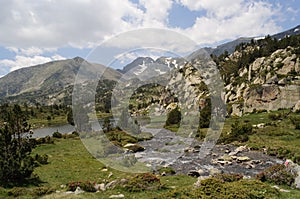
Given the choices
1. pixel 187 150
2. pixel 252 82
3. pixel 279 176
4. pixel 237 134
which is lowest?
pixel 187 150

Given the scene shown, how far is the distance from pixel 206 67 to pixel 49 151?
94.1 meters

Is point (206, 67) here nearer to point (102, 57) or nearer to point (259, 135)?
point (259, 135)

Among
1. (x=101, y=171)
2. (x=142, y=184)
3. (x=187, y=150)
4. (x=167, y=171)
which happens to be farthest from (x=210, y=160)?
(x=142, y=184)

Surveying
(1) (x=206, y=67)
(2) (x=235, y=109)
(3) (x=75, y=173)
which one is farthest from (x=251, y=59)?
(3) (x=75, y=173)

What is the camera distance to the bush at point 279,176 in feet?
66.0

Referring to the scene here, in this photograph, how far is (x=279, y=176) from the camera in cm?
2092

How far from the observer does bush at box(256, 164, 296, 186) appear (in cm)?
2013

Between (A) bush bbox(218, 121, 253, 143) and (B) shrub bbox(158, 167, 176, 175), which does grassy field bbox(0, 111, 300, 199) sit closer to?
(A) bush bbox(218, 121, 253, 143)

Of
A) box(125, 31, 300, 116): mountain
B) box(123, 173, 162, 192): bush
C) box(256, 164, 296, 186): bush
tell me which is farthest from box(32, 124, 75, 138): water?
box(256, 164, 296, 186): bush

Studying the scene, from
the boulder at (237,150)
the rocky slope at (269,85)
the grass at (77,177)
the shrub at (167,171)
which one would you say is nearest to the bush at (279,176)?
the grass at (77,177)

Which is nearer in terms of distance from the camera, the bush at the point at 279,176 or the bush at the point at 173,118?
the bush at the point at 279,176

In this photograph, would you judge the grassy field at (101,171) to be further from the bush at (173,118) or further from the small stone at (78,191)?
the bush at (173,118)

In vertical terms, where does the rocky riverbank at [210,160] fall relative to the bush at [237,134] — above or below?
below

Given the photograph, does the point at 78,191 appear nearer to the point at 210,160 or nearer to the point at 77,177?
the point at 77,177
